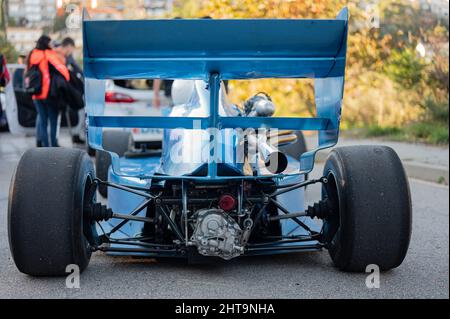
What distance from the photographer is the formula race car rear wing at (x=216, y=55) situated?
4.83 metres

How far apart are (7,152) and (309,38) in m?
9.42

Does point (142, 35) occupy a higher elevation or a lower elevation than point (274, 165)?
higher

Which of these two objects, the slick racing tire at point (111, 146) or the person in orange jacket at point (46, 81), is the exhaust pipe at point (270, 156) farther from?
the person in orange jacket at point (46, 81)

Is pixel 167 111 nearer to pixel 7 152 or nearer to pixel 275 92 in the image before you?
pixel 7 152

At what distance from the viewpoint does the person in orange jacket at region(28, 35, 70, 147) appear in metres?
10.8

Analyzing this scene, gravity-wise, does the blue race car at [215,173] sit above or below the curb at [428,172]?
above

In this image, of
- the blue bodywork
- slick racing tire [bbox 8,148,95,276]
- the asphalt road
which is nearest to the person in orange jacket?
the asphalt road

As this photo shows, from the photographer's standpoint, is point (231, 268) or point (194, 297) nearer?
point (194, 297)

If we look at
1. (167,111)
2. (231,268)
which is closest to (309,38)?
(231,268)

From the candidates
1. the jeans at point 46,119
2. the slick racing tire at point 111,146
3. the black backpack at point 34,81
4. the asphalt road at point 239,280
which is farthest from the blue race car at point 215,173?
the jeans at point 46,119

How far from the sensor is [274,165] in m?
5.38

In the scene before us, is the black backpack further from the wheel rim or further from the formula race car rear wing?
the wheel rim

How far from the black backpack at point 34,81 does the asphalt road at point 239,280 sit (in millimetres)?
4906

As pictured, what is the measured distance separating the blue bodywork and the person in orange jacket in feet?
18.5
